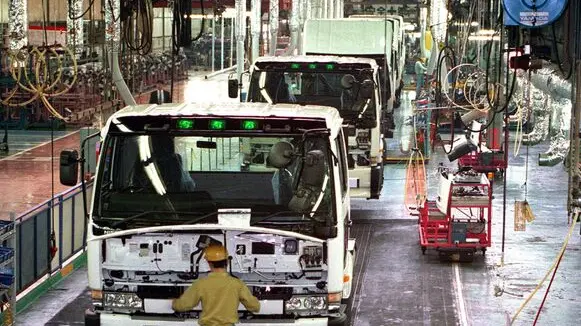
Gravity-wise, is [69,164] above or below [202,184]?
above

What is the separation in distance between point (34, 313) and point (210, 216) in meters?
5.12

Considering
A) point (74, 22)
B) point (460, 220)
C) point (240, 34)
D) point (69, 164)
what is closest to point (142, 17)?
point (74, 22)

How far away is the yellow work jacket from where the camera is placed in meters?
10.6

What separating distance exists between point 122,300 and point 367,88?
10.3 metres

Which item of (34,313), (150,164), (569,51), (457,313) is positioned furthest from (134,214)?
(569,51)

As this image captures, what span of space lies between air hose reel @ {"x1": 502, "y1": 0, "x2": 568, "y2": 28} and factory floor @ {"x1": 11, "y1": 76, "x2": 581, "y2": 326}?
3.67 meters

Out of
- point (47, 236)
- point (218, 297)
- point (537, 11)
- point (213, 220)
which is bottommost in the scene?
point (47, 236)

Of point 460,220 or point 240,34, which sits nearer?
point 460,220

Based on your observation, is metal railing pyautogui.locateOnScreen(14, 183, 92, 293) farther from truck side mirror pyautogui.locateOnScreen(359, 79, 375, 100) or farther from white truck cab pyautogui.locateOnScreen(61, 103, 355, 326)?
truck side mirror pyautogui.locateOnScreen(359, 79, 375, 100)

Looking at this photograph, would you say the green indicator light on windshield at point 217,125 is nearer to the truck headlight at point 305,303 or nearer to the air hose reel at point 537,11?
the truck headlight at point 305,303

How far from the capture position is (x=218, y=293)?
34.7 ft

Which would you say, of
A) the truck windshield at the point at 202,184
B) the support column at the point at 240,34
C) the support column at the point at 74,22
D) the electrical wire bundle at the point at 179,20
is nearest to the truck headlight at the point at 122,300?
the truck windshield at the point at 202,184

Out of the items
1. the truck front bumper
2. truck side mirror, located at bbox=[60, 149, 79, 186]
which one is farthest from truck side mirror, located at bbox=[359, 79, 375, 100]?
the truck front bumper

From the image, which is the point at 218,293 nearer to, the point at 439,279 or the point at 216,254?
the point at 216,254
